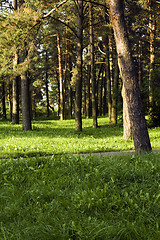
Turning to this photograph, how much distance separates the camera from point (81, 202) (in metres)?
3.77

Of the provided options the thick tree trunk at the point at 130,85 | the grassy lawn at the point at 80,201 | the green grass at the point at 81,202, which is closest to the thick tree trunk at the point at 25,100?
the thick tree trunk at the point at 130,85

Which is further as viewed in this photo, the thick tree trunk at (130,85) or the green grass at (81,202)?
the thick tree trunk at (130,85)

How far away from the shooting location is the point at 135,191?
13.9ft

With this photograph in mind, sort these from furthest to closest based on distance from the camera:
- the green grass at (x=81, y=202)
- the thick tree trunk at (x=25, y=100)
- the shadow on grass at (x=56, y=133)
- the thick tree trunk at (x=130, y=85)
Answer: the thick tree trunk at (x=25, y=100) → the shadow on grass at (x=56, y=133) → the thick tree trunk at (x=130, y=85) → the green grass at (x=81, y=202)

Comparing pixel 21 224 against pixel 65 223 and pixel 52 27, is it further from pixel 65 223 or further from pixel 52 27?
pixel 52 27

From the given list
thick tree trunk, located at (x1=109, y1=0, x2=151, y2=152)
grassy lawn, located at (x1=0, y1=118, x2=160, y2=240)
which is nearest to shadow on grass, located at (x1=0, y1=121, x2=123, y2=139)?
thick tree trunk, located at (x1=109, y1=0, x2=151, y2=152)

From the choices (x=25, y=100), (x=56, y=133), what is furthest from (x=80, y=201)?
(x=25, y=100)

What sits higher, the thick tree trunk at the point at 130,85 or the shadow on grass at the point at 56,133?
the thick tree trunk at the point at 130,85

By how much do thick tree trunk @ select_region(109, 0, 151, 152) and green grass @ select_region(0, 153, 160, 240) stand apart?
152cm

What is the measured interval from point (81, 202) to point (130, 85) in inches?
177

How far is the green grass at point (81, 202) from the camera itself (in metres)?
3.02

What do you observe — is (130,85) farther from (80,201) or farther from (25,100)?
(25,100)

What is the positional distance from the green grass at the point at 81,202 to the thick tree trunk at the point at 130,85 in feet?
4.98

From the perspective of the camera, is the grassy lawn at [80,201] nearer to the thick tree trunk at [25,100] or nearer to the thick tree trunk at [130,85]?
the thick tree trunk at [130,85]
